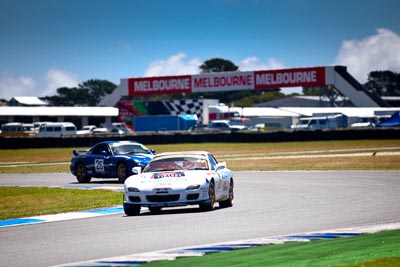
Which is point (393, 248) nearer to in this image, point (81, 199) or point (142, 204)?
point (142, 204)

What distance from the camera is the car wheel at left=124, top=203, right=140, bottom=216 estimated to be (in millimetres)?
16188

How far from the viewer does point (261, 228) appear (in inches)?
517

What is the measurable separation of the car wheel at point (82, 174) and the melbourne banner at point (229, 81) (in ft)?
165

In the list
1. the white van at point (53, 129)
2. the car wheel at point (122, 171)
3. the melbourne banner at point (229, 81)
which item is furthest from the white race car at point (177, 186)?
the melbourne banner at point (229, 81)

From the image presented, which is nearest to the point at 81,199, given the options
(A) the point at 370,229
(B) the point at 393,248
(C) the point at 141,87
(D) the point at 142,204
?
(D) the point at 142,204

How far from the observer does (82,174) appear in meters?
28.5

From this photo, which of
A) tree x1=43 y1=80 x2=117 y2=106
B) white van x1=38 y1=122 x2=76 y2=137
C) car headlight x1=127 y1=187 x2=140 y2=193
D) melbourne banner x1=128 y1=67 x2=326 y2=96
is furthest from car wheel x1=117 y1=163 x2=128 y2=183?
tree x1=43 y1=80 x2=117 y2=106

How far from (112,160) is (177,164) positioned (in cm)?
1011

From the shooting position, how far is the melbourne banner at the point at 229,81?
77375 millimetres

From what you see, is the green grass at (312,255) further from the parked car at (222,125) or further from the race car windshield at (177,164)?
the parked car at (222,125)

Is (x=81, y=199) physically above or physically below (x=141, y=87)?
below

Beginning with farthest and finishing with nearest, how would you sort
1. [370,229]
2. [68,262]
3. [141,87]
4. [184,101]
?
[141,87] < [184,101] < [370,229] < [68,262]

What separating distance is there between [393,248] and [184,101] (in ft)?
237

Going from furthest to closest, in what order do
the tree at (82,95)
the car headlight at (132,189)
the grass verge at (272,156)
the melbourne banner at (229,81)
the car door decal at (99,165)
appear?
the tree at (82,95), the melbourne banner at (229,81), the grass verge at (272,156), the car door decal at (99,165), the car headlight at (132,189)
